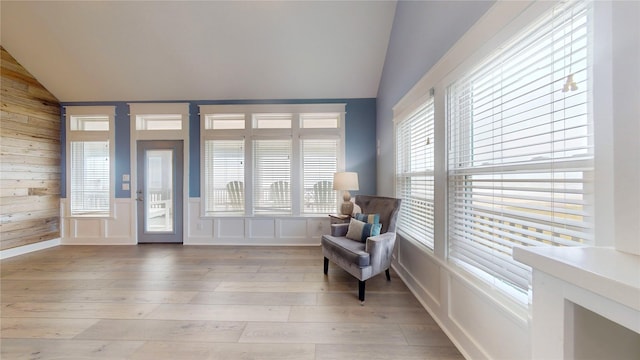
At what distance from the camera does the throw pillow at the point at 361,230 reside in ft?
9.04

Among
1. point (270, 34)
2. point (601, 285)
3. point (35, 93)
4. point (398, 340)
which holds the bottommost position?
point (398, 340)

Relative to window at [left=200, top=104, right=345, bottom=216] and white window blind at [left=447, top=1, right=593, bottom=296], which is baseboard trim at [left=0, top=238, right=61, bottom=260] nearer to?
window at [left=200, top=104, right=345, bottom=216]

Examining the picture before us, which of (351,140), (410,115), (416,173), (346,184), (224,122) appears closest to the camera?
(416,173)

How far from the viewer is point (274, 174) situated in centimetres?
439

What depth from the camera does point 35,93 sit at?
401 cm

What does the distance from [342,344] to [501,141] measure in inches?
69.3

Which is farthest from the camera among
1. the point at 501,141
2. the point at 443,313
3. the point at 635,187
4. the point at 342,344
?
the point at 443,313

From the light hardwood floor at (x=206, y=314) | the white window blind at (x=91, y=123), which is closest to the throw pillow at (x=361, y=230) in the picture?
the light hardwood floor at (x=206, y=314)

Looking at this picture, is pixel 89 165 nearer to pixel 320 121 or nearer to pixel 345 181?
pixel 320 121

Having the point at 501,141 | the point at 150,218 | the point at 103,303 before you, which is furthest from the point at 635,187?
the point at 150,218

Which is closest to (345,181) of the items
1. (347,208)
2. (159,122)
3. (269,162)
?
(347,208)

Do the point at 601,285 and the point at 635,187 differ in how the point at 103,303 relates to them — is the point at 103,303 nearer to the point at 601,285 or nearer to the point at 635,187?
the point at 601,285

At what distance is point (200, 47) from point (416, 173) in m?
3.72

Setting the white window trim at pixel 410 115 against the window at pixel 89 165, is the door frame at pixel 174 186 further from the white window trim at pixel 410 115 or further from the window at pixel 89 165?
the white window trim at pixel 410 115
